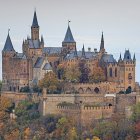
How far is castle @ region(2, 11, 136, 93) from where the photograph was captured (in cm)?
11238

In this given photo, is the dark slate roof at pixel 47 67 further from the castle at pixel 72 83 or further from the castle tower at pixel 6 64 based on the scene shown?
the castle tower at pixel 6 64

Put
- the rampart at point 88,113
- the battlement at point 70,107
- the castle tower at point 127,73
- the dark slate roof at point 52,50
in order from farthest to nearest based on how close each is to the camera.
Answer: the dark slate roof at point 52,50 < the castle tower at point 127,73 < the battlement at point 70,107 < the rampart at point 88,113

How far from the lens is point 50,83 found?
4407 inches

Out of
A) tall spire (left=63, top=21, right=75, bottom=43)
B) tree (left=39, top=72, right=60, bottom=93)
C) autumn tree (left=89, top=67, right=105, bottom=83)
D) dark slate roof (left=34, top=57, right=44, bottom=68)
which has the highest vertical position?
tall spire (left=63, top=21, right=75, bottom=43)

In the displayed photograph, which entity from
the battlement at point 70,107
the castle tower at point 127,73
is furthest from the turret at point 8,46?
the castle tower at point 127,73

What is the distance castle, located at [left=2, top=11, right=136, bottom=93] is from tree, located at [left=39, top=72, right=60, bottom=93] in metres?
2.37

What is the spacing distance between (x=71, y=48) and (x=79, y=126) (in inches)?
534

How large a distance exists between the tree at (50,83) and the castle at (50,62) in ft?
7.79

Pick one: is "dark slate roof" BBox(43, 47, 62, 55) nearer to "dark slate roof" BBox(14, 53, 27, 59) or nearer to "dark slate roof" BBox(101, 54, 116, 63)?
"dark slate roof" BBox(14, 53, 27, 59)

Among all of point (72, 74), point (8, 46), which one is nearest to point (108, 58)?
point (72, 74)

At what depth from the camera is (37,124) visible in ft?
355

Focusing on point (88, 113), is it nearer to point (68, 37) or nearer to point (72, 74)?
point (72, 74)

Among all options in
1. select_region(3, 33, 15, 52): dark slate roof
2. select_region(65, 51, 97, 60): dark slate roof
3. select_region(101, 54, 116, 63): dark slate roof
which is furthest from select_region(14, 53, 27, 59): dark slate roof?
select_region(101, 54, 116, 63): dark slate roof

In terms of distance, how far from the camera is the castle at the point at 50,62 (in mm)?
112375
